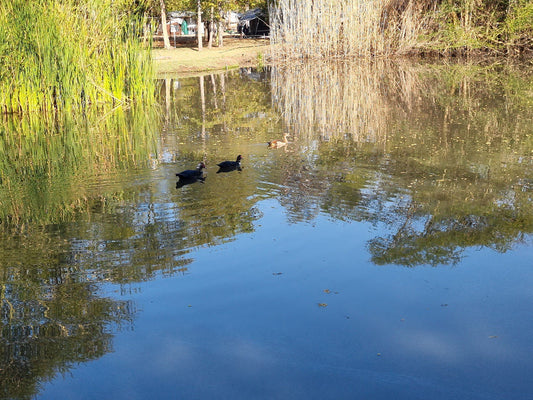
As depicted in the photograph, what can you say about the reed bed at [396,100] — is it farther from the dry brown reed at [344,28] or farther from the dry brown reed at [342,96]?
the dry brown reed at [344,28]

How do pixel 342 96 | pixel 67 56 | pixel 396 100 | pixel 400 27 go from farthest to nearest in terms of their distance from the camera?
pixel 400 27 → pixel 342 96 → pixel 396 100 → pixel 67 56

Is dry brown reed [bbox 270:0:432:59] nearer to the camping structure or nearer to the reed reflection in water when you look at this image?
the reed reflection in water

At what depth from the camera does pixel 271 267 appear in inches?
232

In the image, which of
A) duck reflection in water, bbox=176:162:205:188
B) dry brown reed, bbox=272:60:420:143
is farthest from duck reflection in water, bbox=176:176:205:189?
dry brown reed, bbox=272:60:420:143

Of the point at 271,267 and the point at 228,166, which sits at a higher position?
the point at 228,166

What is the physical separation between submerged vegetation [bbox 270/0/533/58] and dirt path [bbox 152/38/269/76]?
1.95 m

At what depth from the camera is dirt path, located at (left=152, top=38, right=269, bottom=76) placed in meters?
25.9

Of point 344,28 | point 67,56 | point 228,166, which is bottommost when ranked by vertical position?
point 228,166

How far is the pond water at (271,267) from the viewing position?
4.26 meters

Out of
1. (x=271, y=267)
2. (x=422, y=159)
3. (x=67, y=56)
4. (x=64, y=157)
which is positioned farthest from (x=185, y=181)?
(x=67, y=56)

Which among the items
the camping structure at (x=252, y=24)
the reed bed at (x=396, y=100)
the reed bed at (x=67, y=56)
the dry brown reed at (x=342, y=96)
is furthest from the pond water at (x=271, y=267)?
the camping structure at (x=252, y=24)

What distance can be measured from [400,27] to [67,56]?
19.5 metres

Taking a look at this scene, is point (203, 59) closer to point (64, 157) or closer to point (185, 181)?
point (64, 157)

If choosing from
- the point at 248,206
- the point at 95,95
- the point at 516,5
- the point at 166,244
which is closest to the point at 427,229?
the point at 248,206
